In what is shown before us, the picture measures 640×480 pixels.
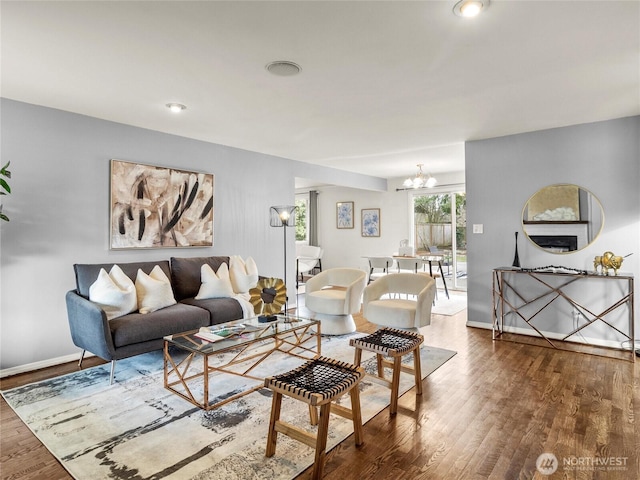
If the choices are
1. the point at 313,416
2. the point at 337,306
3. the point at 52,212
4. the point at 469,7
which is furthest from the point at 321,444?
the point at 52,212

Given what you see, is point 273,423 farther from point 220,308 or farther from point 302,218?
point 302,218

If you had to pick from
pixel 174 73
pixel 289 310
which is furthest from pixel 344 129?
pixel 289 310

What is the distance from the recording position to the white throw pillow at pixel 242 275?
4.36m

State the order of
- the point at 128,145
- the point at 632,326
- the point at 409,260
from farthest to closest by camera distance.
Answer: the point at 409,260 → the point at 128,145 → the point at 632,326

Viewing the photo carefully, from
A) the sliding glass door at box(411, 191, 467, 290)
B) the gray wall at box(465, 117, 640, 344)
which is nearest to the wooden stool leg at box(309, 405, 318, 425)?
the gray wall at box(465, 117, 640, 344)

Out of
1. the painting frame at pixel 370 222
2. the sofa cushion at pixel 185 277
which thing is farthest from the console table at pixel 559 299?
the painting frame at pixel 370 222

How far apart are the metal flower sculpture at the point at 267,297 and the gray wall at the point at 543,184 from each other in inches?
107

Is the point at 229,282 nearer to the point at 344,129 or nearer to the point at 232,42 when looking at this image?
the point at 344,129

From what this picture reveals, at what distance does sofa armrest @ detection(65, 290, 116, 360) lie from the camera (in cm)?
288

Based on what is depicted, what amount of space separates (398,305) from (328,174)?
11.6 ft

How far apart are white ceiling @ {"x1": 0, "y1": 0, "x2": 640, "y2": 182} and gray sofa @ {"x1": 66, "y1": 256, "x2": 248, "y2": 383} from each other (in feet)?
5.09

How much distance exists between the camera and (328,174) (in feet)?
22.2

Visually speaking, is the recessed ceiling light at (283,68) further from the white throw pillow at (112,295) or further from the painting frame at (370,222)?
the painting frame at (370,222)

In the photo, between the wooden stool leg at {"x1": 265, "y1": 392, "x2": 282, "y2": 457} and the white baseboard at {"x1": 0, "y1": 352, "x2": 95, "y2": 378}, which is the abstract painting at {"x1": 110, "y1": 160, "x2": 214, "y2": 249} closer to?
the white baseboard at {"x1": 0, "y1": 352, "x2": 95, "y2": 378}
